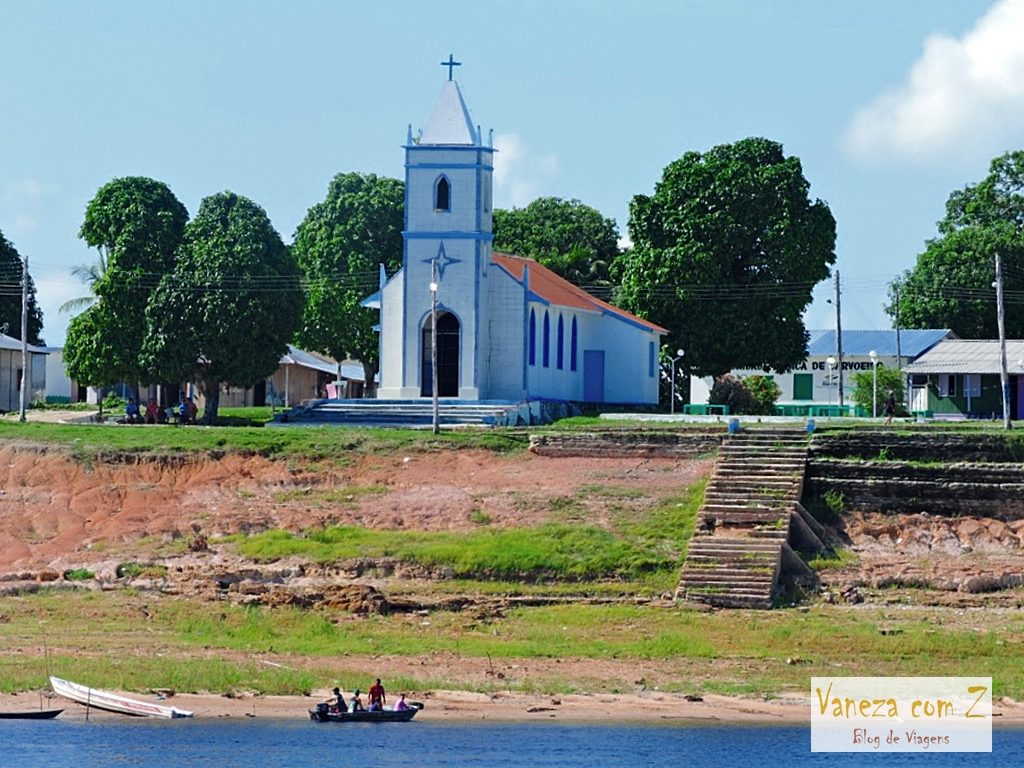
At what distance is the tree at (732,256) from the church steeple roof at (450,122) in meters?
12.9

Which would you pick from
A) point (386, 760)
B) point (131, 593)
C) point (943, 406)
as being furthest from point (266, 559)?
point (943, 406)

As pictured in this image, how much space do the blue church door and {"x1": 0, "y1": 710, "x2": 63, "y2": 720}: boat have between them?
3417 cm

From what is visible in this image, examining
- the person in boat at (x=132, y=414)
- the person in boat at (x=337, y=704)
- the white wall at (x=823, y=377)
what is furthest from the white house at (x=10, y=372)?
the person in boat at (x=337, y=704)

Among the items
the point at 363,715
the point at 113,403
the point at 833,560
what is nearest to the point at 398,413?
the point at 833,560

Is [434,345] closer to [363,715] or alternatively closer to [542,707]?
[542,707]

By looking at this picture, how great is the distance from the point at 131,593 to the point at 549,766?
1434 centimetres

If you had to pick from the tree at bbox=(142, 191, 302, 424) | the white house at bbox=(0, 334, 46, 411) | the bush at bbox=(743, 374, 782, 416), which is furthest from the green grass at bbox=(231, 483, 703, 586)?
the white house at bbox=(0, 334, 46, 411)

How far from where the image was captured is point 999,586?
136 ft

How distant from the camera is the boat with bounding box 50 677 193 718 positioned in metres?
32.3

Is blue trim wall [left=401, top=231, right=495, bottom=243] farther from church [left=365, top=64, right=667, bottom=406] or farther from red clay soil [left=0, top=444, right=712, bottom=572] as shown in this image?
red clay soil [left=0, top=444, right=712, bottom=572]

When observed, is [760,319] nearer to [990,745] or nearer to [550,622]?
[550,622]

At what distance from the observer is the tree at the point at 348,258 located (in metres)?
78.3

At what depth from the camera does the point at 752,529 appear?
4312cm

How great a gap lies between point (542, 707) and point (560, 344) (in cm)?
2996
